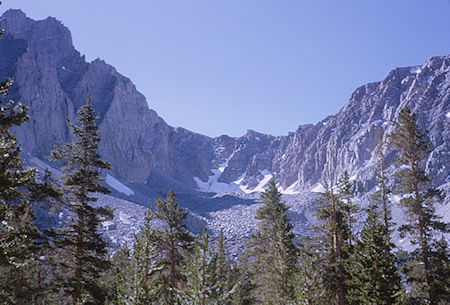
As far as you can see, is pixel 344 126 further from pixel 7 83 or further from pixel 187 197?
pixel 7 83

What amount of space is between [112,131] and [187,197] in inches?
2101

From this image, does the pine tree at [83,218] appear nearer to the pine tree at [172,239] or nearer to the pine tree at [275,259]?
the pine tree at [172,239]

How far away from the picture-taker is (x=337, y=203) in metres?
18.7

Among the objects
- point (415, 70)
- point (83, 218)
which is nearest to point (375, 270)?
point (83, 218)

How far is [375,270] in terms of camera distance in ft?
44.0

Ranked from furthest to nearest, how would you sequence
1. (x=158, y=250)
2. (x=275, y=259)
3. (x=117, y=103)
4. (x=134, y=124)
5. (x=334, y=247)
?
(x=134, y=124) < (x=117, y=103) < (x=158, y=250) < (x=334, y=247) < (x=275, y=259)

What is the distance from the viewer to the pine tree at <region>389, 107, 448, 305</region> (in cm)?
Result: 1584

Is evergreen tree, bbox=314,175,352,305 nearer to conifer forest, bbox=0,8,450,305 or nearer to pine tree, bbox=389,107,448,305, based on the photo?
conifer forest, bbox=0,8,450,305

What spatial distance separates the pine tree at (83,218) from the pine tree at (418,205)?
49.7 ft

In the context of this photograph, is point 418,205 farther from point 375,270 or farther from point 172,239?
point 172,239

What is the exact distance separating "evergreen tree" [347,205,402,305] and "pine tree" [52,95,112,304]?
423 inches

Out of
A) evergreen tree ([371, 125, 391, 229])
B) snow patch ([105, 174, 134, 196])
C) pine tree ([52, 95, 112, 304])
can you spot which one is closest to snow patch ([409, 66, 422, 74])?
snow patch ([105, 174, 134, 196])

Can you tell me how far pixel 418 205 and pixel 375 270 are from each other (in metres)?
5.26

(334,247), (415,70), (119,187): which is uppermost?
(415,70)
